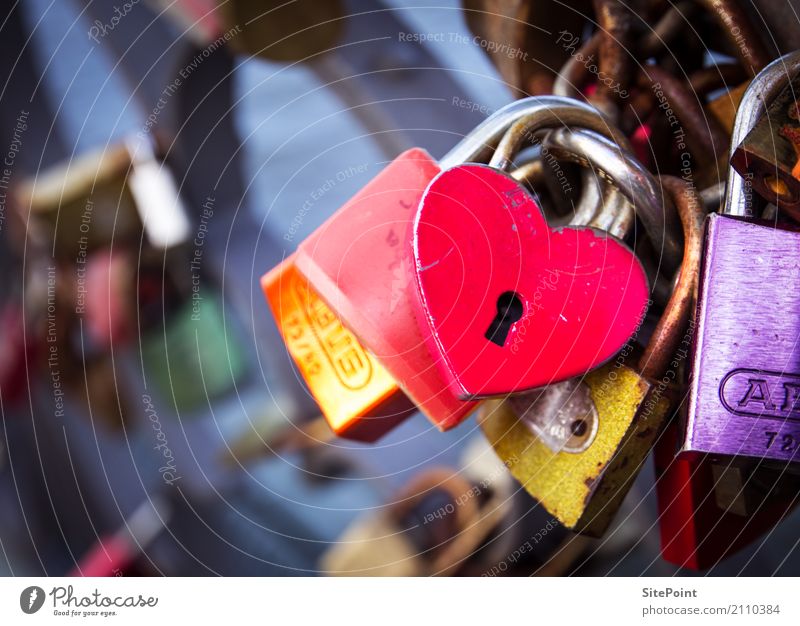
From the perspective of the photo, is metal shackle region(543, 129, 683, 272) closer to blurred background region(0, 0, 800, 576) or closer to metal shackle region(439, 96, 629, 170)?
metal shackle region(439, 96, 629, 170)

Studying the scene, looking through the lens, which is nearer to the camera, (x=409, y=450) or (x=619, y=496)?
(x=619, y=496)

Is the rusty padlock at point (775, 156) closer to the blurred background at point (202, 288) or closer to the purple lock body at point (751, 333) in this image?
the purple lock body at point (751, 333)

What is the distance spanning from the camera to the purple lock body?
15.7 inches

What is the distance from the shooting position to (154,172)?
0.74 m

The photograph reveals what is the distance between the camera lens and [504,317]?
1.36 ft

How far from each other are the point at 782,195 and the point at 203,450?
56 cm

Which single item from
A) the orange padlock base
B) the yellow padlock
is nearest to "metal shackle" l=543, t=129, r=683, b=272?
the yellow padlock

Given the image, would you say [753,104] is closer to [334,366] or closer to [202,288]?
[334,366]

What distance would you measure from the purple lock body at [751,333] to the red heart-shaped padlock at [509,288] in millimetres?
42

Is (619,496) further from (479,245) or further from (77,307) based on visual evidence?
(77,307)

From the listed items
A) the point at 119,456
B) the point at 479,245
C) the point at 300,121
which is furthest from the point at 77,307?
the point at 479,245

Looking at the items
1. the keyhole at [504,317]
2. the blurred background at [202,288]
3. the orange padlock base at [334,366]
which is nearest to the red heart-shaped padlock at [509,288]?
the keyhole at [504,317]

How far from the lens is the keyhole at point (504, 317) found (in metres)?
0.41

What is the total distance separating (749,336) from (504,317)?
142mm
